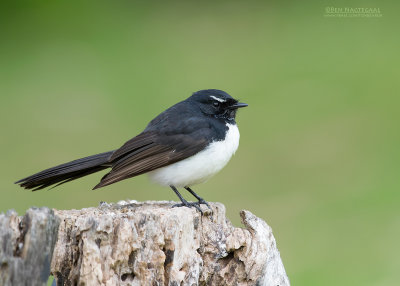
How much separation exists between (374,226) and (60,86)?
25.9 feet

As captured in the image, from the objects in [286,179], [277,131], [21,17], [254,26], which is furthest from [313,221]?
[21,17]

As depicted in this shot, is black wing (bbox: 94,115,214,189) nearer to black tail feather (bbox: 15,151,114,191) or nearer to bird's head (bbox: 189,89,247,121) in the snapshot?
black tail feather (bbox: 15,151,114,191)

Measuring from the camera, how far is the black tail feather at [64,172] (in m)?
5.46

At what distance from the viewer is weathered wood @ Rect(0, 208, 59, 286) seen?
3.66 meters

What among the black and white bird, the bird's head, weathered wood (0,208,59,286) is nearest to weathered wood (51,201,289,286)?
weathered wood (0,208,59,286)

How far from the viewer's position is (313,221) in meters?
8.93

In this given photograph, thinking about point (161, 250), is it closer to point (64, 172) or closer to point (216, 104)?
point (64, 172)

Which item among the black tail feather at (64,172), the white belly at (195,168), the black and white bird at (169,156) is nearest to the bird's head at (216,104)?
the black and white bird at (169,156)

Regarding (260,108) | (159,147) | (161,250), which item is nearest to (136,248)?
(161,250)

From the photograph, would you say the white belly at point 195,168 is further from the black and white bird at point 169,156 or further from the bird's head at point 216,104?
the bird's head at point 216,104

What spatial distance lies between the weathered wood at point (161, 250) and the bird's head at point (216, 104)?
4.67 feet

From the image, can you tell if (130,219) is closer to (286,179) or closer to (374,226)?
(374,226)

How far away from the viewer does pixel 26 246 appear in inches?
146

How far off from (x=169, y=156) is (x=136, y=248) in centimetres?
150
